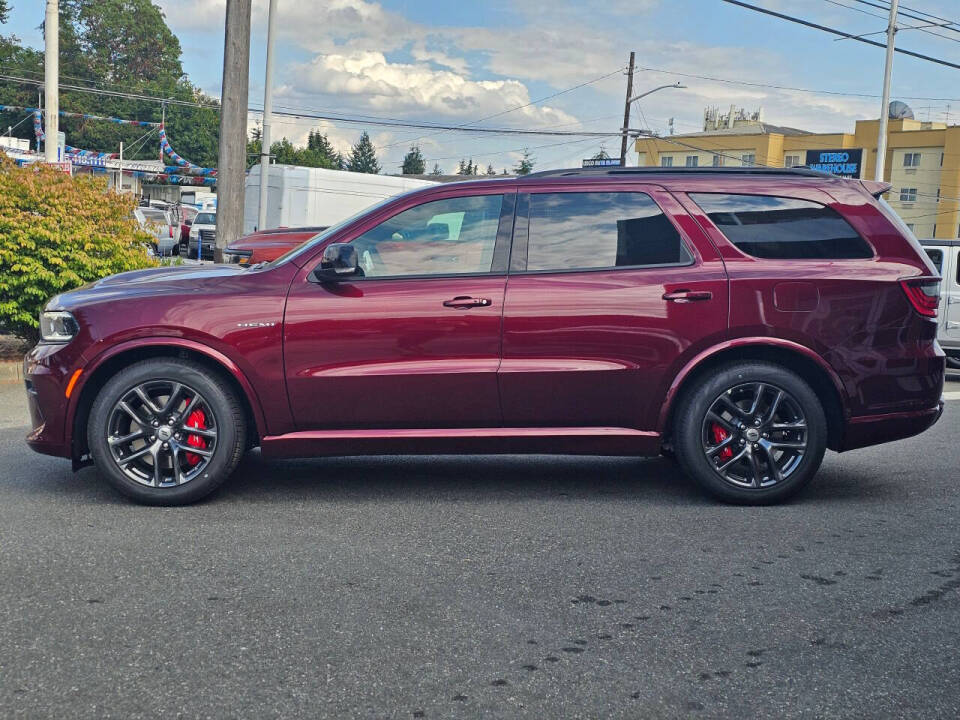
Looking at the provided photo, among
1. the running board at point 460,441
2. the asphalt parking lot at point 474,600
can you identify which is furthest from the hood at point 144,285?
the asphalt parking lot at point 474,600

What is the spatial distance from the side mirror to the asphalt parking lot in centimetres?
120

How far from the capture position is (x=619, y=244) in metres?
5.91

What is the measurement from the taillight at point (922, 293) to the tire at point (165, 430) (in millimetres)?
3603

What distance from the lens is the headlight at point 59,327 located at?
5723mm

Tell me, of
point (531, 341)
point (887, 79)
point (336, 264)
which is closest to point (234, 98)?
point (336, 264)

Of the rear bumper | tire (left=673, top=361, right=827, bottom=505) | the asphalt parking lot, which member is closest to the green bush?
the asphalt parking lot

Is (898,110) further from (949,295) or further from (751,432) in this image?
(751,432)

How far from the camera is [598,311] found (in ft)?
18.8

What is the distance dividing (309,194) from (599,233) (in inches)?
1212

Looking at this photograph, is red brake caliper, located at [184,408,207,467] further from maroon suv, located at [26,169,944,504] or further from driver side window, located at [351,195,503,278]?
driver side window, located at [351,195,503,278]

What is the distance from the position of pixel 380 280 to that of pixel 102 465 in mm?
1713

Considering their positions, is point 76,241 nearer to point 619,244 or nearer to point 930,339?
point 619,244

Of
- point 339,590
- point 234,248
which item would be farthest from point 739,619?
point 234,248

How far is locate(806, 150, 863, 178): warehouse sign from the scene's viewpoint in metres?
64.9
